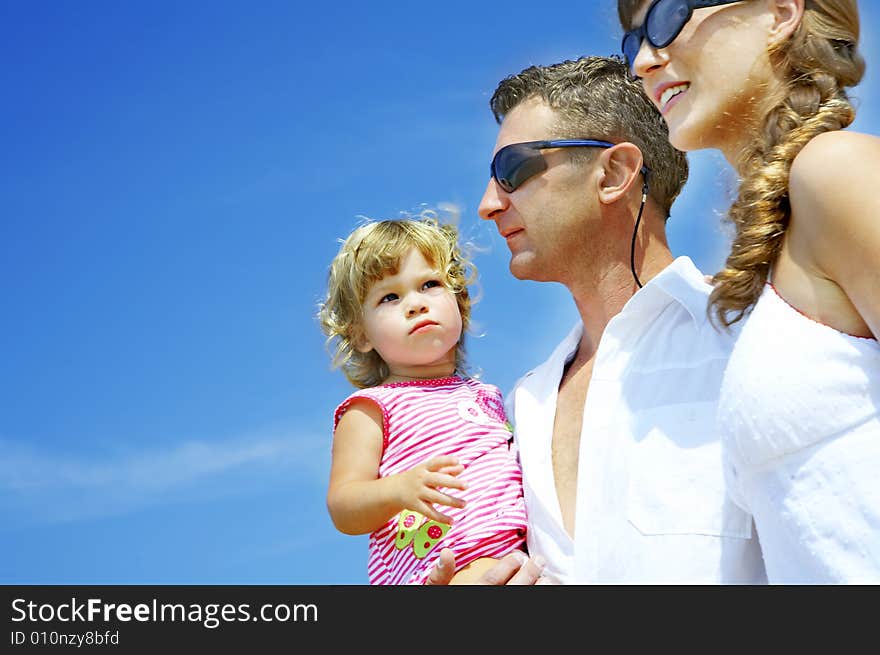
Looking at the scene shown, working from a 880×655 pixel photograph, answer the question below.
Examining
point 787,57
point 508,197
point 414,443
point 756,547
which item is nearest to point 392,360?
point 414,443

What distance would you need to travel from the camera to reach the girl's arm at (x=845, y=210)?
9.12 feet

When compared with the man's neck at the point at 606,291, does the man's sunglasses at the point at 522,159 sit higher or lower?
higher

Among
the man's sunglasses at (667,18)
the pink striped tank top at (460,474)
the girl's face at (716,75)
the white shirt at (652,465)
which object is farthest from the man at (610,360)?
the man's sunglasses at (667,18)

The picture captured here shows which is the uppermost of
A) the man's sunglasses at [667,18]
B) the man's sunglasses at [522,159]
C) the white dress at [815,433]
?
the man's sunglasses at [522,159]

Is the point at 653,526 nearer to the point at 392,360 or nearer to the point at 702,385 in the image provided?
the point at 702,385

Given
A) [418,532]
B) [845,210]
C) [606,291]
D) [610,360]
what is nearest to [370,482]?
[418,532]


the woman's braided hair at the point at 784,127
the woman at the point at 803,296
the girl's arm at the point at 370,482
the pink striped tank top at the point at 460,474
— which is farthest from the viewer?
the pink striped tank top at the point at 460,474

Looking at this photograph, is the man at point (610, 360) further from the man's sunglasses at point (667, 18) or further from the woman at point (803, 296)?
the man's sunglasses at point (667, 18)

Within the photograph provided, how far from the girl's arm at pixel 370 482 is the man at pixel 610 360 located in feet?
0.91

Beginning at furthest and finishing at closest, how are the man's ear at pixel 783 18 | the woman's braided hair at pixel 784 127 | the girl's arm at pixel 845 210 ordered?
the man's ear at pixel 783 18 → the woman's braided hair at pixel 784 127 → the girl's arm at pixel 845 210

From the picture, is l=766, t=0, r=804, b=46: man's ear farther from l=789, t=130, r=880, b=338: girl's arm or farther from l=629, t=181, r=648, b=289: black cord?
l=629, t=181, r=648, b=289: black cord

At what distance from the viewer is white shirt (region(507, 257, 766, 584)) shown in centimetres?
367

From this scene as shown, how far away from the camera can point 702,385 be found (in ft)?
12.9
